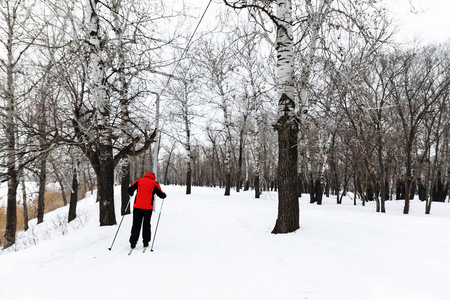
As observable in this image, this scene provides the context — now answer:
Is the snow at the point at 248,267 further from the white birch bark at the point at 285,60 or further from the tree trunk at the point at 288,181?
the white birch bark at the point at 285,60

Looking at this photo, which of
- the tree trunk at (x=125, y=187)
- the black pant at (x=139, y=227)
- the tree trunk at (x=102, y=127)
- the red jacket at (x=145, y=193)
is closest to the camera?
the black pant at (x=139, y=227)

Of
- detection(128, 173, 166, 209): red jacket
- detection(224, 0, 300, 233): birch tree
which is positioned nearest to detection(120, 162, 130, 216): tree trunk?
detection(128, 173, 166, 209): red jacket

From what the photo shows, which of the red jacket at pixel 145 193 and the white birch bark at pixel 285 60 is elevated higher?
the white birch bark at pixel 285 60

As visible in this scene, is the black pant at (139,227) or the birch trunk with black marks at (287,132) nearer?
the black pant at (139,227)

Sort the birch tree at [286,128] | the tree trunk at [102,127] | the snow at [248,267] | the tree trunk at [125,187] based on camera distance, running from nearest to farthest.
A: the snow at [248,267]
the birch tree at [286,128]
the tree trunk at [102,127]
the tree trunk at [125,187]

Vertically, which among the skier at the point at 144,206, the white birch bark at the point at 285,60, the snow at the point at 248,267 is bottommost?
the snow at the point at 248,267

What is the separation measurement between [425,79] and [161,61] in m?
15.4

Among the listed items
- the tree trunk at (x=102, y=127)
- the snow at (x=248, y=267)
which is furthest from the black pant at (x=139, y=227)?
the tree trunk at (x=102, y=127)

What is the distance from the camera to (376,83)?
52.1 feet

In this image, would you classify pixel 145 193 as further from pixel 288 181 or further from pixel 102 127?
pixel 288 181

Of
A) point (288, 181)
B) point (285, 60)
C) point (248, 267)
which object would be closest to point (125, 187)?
point (288, 181)

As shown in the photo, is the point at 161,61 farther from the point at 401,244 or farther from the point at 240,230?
the point at 401,244

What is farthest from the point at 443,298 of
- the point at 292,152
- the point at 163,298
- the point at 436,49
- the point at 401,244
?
the point at 436,49

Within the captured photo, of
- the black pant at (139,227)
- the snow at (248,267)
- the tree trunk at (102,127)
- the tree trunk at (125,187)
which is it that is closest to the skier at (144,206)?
the black pant at (139,227)
